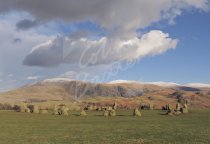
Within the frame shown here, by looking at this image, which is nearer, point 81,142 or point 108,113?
point 81,142

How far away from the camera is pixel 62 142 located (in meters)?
38.0

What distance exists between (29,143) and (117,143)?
27.9ft

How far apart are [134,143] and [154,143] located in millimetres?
1860

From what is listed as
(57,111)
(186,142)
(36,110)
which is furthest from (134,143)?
(36,110)

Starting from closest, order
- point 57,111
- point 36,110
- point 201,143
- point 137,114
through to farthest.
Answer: point 201,143
point 137,114
point 57,111
point 36,110

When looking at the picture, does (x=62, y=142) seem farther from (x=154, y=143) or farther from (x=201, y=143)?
(x=201, y=143)

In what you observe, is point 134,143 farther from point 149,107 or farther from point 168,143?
point 149,107

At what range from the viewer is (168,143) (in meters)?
36.1

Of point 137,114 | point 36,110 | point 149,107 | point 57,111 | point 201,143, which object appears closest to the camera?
point 201,143

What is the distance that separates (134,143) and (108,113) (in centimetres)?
7288

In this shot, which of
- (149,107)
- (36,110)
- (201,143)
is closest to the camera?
(201,143)

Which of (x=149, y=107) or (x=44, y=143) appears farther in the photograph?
(x=149, y=107)

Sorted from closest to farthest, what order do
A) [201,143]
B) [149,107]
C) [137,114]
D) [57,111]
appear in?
[201,143] < [137,114] < [57,111] < [149,107]

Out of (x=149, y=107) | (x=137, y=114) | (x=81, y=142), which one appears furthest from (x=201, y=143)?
(x=149, y=107)
